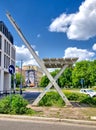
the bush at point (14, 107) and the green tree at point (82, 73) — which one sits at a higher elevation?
the green tree at point (82, 73)

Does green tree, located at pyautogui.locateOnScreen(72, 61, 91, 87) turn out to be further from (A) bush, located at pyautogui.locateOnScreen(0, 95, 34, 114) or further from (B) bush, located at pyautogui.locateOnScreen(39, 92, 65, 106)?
(A) bush, located at pyautogui.locateOnScreen(0, 95, 34, 114)

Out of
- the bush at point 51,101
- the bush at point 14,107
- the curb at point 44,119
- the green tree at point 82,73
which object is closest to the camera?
the curb at point 44,119

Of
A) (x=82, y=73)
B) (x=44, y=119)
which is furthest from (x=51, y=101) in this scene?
(x=82, y=73)

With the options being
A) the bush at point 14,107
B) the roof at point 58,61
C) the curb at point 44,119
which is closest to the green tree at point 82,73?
the roof at point 58,61

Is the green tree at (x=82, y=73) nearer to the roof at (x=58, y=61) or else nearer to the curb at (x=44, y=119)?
the roof at (x=58, y=61)

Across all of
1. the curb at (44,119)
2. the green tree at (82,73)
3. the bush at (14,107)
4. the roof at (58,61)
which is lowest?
the curb at (44,119)

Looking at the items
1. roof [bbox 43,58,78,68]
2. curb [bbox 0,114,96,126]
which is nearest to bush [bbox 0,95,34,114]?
curb [bbox 0,114,96,126]

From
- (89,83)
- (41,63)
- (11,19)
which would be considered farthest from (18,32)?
(89,83)

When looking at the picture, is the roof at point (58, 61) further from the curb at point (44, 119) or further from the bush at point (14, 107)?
the curb at point (44, 119)

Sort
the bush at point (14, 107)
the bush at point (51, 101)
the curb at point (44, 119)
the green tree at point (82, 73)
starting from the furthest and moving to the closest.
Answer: the green tree at point (82, 73) < the bush at point (51, 101) < the bush at point (14, 107) < the curb at point (44, 119)

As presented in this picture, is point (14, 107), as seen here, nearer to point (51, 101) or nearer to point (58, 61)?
point (51, 101)

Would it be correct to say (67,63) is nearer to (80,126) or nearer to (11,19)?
(11,19)

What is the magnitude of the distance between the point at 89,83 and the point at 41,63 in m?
72.2

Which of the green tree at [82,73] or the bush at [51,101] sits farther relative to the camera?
the green tree at [82,73]
